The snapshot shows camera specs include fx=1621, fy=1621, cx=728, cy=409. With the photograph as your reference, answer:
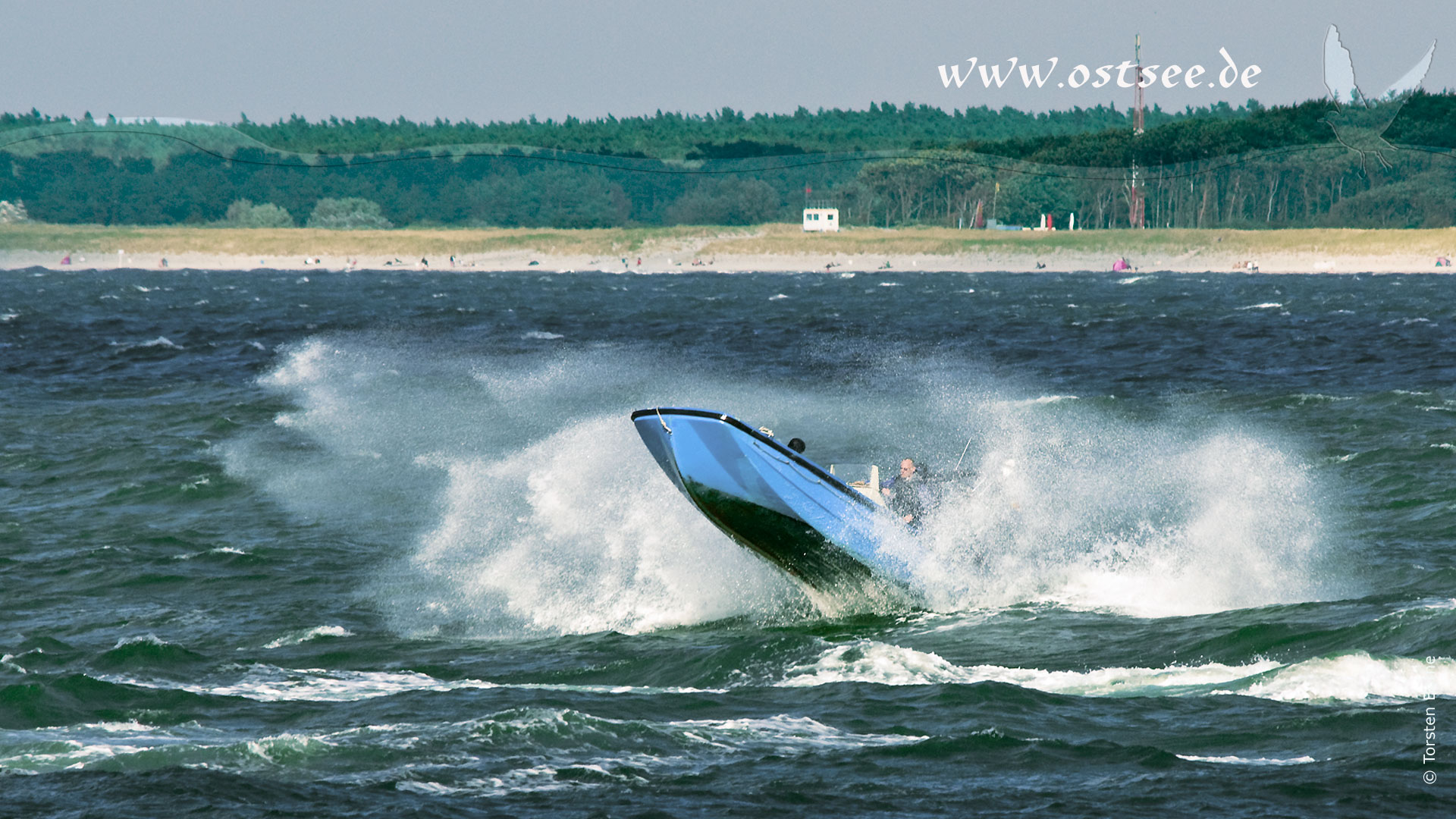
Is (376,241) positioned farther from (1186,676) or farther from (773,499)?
(1186,676)

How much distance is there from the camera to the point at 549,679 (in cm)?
1661

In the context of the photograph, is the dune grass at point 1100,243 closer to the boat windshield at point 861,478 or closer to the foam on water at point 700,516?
the foam on water at point 700,516

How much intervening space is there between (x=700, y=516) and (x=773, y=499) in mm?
3309

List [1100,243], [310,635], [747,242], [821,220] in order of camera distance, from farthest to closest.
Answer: [821,220], [747,242], [1100,243], [310,635]

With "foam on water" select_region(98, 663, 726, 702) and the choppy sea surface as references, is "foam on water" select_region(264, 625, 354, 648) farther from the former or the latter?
"foam on water" select_region(98, 663, 726, 702)

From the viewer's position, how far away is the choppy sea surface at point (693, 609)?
42.1 feet

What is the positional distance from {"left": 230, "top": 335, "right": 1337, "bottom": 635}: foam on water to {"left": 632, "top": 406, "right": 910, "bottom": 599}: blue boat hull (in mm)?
756

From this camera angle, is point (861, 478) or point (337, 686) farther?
point (861, 478)

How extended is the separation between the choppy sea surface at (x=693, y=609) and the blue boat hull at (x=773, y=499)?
2.54 ft

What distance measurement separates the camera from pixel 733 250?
557 ft

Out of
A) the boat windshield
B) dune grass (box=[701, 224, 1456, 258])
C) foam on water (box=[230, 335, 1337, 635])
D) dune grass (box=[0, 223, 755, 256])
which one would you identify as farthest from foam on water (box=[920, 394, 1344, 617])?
dune grass (box=[0, 223, 755, 256])

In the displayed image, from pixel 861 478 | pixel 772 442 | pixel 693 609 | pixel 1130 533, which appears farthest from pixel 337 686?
pixel 1130 533

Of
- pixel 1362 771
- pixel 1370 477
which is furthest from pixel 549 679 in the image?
pixel 1370 477

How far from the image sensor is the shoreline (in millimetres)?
145875
